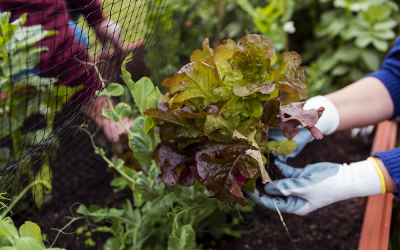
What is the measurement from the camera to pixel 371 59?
Result: 5.81ft

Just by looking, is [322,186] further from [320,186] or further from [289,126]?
[289,126]

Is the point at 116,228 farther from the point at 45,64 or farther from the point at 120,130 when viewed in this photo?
the point at 45,64

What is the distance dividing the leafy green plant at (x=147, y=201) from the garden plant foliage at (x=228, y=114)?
1.9 inches

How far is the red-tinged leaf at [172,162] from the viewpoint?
0.66m

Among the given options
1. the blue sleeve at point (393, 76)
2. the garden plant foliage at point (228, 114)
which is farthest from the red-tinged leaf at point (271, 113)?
the blue sleeve at point (393, 76)

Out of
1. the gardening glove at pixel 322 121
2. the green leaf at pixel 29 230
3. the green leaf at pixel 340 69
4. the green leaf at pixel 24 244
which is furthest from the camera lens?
the green leaf at pixel 340 69

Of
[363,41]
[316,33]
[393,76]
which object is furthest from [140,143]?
[316,33]

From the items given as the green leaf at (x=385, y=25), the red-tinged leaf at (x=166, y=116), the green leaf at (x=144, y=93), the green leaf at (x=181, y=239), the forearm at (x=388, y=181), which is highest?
the green leaf at (x=144, y=93)

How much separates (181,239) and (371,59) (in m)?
1.66

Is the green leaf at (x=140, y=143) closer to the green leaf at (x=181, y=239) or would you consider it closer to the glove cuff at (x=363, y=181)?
the green leaf at (x=181, y=239)

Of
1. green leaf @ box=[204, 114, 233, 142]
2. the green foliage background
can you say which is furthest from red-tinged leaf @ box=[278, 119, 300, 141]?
the green foliage background

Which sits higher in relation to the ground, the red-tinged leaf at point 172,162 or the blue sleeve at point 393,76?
the red-tinged leaf at point 172,162

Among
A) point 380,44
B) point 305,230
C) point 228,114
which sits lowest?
point 305,230

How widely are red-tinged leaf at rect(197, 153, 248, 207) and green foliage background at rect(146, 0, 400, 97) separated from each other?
0.87 m
